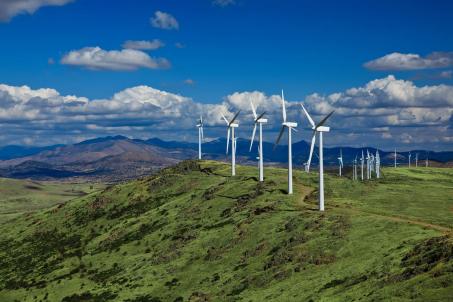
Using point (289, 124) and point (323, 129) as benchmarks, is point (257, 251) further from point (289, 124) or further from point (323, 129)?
point (289, 124)

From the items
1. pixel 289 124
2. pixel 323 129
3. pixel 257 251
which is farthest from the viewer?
pixel 289 124

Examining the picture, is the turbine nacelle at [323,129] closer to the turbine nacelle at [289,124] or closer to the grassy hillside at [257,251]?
the grassy hillside at [257,251]

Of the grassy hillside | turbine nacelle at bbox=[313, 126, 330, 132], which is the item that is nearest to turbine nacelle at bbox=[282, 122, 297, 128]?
the grassy hillside

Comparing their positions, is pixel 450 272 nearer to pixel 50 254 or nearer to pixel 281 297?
pixel 281 297

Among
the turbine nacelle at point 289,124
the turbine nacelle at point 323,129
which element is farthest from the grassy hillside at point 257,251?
the turbine nacelle at point 289,124

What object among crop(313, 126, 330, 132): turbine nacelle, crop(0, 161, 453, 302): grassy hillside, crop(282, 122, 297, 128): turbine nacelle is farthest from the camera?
crop(282, 122, 297, 128): turbine nacelle

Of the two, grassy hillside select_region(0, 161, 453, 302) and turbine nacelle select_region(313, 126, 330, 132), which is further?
turbine nacelle select_region(313, 126, 330, 132)

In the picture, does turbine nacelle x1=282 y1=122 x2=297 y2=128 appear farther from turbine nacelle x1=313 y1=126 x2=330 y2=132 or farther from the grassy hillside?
turbine nacelle x1=313 y1=126 x2=330 y2=132

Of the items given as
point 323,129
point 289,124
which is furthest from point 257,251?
point 289,124

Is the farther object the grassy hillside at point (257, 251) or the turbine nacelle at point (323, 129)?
the turbine nacelle at point (323, 129)
